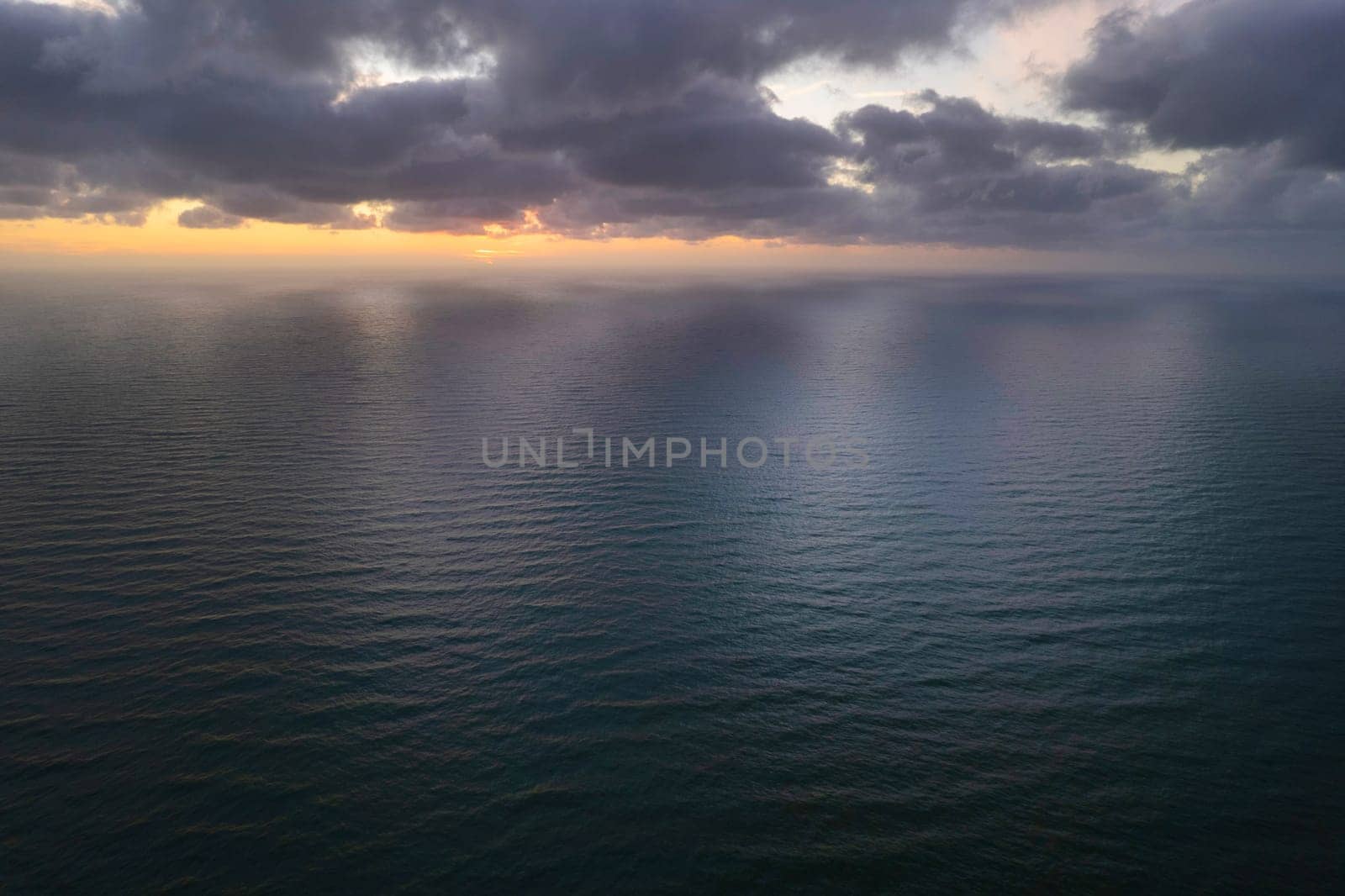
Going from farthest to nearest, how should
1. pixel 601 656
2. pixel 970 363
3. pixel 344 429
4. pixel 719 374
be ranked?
pixel 970 363 → pixel 719 374 → pixel 344 429 → pixel 601 656

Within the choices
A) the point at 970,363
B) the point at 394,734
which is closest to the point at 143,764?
the point at 394,734

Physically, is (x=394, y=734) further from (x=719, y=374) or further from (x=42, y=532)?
(x=719, y=374)

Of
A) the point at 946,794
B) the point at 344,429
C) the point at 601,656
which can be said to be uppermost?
the point at 344,429

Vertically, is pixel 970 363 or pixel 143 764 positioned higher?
pixel 970 363

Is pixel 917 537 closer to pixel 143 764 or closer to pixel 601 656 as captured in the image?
pixel 601 656

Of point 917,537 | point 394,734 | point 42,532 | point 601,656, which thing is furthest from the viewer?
point 917,537

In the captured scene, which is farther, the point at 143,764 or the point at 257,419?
the point at 257,419

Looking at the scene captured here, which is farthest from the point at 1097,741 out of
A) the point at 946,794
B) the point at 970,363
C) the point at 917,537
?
the point at 970,363
